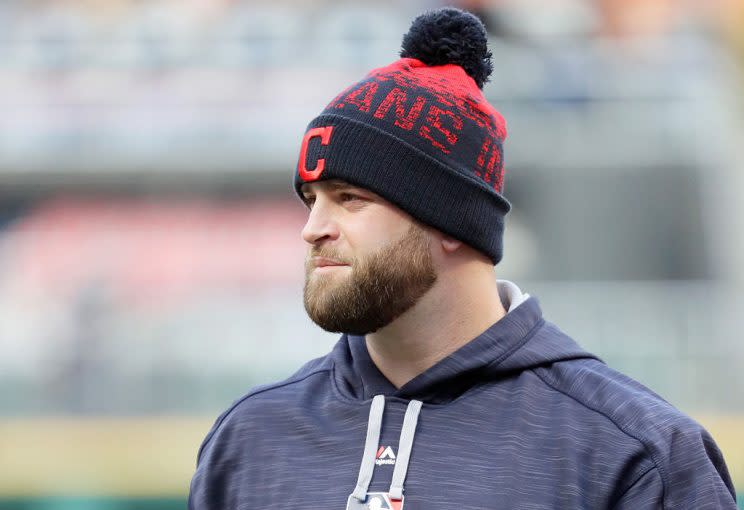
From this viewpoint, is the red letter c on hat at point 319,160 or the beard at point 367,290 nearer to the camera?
the beard at point 367,290

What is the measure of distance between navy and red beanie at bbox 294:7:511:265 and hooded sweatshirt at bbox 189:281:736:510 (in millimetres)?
193

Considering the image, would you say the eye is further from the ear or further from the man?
the ear

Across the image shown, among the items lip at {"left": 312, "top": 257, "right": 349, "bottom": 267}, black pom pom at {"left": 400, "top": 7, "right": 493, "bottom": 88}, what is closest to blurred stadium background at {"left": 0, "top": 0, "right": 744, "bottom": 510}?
black pom pom at {"left": 400, "top": 7, "right": 493, "bottom": 88}

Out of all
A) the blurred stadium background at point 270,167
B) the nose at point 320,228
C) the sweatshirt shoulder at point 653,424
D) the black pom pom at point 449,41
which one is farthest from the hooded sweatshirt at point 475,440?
the blurred stadium background at point 270,167

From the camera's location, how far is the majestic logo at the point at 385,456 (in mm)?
2059

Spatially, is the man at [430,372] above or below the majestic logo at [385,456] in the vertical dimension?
above

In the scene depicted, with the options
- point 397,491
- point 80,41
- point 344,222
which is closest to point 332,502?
point 397,491

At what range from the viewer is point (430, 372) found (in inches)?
84.0

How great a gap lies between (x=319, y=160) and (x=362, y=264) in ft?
0.75

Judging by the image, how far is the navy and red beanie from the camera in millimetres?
2236

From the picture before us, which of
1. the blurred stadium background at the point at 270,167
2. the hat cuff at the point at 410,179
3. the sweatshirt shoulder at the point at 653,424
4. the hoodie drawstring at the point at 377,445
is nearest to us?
the sweatshirt shoulder at the point at 653,424

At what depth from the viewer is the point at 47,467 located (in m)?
8.72

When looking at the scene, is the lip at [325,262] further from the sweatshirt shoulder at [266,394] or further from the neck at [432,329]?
the sweatshirt shoulder at [266,394]

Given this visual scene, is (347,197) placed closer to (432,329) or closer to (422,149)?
(422,149)
